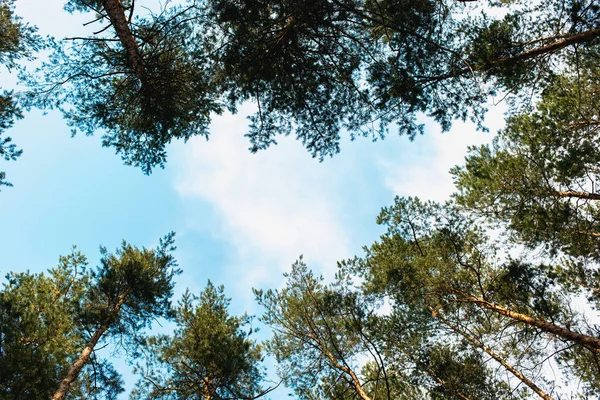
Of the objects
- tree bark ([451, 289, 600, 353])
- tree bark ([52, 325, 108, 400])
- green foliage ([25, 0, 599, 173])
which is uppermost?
green foliage ([25, 0, 599, 173])

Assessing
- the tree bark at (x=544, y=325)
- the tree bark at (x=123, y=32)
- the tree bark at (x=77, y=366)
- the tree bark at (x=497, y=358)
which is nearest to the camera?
the tree bark at (x=123, y=32)

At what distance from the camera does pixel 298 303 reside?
1007 centimetres

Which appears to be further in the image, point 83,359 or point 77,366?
point 83,359

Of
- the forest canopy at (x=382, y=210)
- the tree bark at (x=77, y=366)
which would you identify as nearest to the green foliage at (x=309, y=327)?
the forest canopy at (x=382, y=210)

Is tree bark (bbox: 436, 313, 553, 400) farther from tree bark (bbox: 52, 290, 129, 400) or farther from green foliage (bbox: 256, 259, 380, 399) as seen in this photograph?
tree bark (bbox: 52, 290, 129, 400)

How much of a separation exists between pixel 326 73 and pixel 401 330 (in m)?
6.74

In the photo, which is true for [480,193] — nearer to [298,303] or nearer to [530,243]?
[530,243]

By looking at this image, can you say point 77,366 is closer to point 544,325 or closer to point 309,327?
point 309,327

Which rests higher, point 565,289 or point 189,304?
point 189,304

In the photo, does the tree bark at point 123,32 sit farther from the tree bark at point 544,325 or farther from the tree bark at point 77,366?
the tree bark at point 544,325

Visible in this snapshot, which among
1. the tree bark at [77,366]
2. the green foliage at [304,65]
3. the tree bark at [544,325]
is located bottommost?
the tree bark at [544,325]

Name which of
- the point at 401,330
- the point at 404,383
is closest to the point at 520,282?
the point at 401,330

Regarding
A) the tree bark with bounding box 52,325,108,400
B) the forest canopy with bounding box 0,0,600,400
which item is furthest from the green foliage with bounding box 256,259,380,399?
the tree bark with bounding box 52,325,108,400

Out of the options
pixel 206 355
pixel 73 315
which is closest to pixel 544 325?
pixel 206 355
